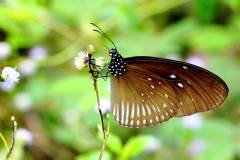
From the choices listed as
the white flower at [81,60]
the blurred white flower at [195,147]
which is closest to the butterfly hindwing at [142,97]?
the white flower at [81,60]

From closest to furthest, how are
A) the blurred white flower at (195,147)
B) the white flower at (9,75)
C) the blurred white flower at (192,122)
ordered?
the white flower at (9,75) → the blurred white flower at (192,122) → the blurred white flower at (195,147)

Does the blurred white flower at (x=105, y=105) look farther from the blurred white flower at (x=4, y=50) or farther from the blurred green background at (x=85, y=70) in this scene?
the blurred white flower at (x=4, y=50)

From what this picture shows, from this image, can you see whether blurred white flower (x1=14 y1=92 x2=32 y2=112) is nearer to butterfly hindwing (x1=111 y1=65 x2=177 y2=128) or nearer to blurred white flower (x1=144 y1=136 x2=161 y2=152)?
blurred white flower (x1=144 y1=136 x2=161 y2=152)

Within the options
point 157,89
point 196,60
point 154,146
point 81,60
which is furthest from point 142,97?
point 196,60

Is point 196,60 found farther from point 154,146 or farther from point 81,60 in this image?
point 81,60

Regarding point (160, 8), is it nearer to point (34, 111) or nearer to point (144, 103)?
point (34, 111)

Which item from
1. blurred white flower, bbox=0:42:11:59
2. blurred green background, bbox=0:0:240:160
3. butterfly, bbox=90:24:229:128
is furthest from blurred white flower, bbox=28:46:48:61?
butterfly, bbox=90:24:229:128

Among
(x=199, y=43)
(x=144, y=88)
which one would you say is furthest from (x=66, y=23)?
(x=144, y=88)
